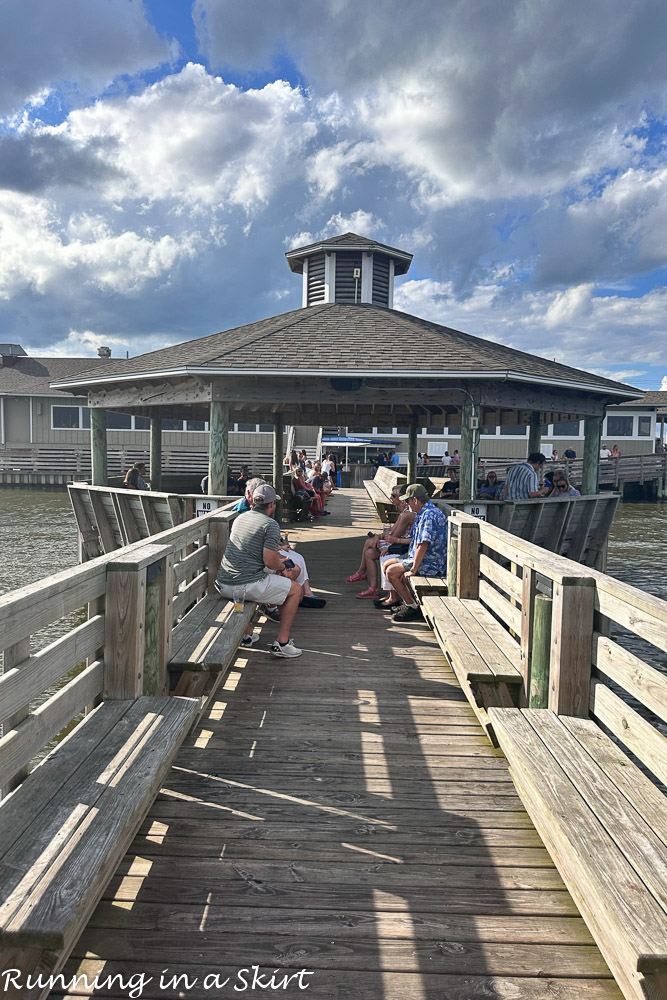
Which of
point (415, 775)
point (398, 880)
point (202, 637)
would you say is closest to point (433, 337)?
point (202, 637)

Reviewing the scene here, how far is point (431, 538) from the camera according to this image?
7.29 metres

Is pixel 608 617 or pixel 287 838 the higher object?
pixel 608 617

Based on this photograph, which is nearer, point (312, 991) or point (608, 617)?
point (312, 991)

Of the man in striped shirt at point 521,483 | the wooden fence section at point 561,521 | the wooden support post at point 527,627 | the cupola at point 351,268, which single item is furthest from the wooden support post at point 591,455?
the wooden support post at point 527,627

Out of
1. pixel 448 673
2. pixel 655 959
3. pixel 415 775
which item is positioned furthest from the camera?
pixel 448 673

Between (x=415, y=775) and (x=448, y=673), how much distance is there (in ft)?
6.33

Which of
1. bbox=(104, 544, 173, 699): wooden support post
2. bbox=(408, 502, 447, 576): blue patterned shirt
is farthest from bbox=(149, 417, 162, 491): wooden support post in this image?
bbox=(104, 544, 173, 699): wooden support post

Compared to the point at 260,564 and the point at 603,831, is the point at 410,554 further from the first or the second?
the point at 603,831

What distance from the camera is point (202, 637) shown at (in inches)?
193

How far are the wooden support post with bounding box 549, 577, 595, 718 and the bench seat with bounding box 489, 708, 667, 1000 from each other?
0.41 feet

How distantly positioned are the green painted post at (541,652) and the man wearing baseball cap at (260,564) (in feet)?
7.67

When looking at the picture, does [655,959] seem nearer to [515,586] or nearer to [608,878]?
[608,878]

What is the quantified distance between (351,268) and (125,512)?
988cm

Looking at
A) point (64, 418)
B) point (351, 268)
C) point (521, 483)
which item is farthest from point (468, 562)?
point (64, 418)
